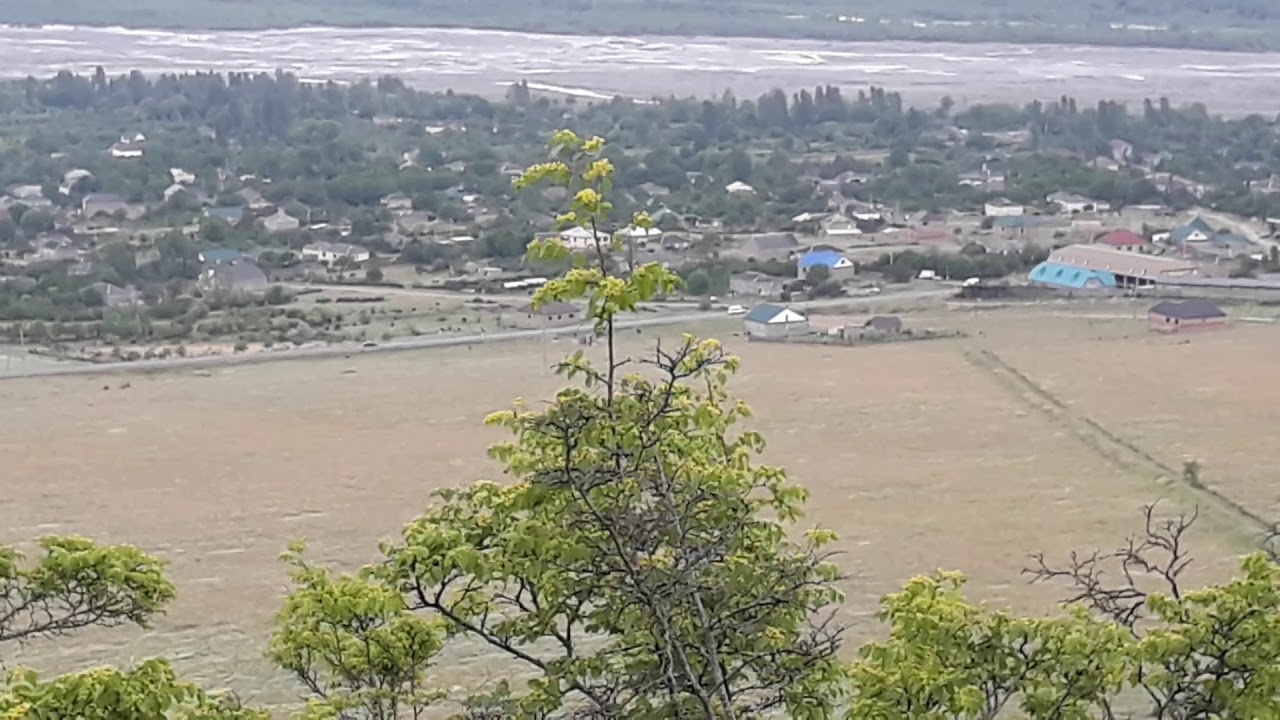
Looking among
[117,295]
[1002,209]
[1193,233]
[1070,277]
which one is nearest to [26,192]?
[117,295]

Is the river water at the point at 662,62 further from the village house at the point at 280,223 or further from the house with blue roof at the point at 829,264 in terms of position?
the house with blue roof at the point at 829,264

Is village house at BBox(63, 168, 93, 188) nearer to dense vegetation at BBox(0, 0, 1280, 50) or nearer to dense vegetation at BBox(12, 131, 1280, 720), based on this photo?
dense vegetation at BBox(0, 0, 1280, 50)

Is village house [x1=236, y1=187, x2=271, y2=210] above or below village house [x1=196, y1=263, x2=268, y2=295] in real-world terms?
below

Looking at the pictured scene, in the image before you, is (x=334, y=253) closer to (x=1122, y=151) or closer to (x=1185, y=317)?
(x=1185, y=317)

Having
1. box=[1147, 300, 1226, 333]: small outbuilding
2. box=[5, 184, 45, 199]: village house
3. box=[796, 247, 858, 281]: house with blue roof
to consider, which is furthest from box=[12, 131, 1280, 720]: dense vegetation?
box=[5, 184, 45, 199]: village house

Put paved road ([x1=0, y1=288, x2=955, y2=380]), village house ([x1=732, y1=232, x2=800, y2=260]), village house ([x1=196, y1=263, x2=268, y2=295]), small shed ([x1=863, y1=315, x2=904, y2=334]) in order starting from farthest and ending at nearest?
village house ([x1=732, y1=232, x2=800, y2=260]), village house ([x1=196, y1=263, x2=268, y2=295]), small shed ([x1=863, y1=315, x2=904, y2=334]), paved road ([x1=0, y1=288, x2=955, y2=380])

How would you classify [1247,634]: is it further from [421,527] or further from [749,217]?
[749,217]
